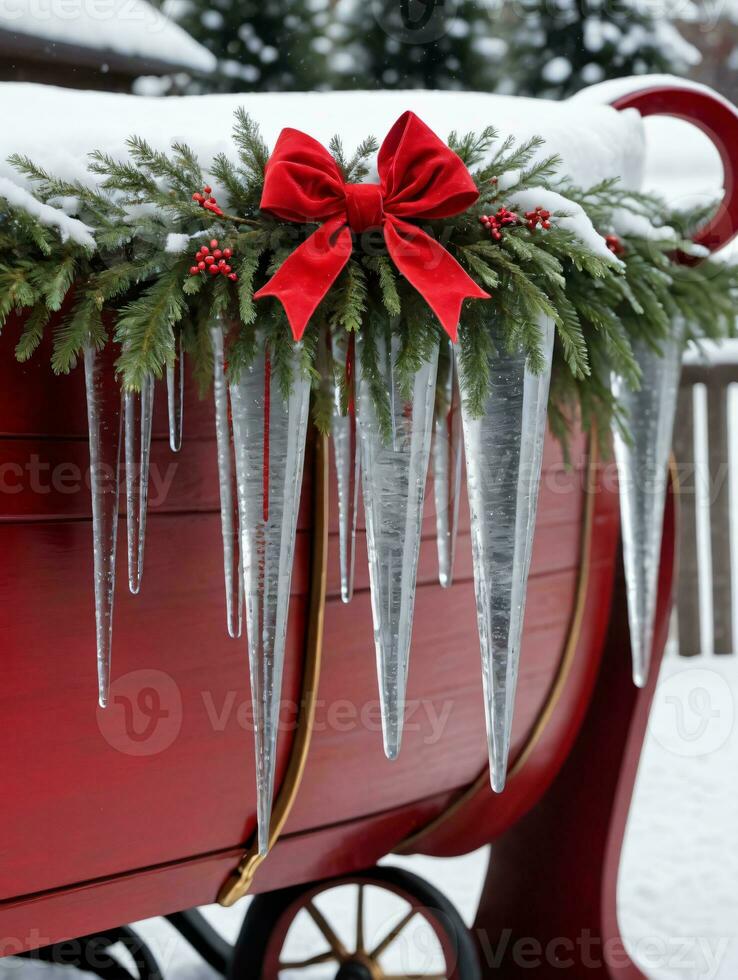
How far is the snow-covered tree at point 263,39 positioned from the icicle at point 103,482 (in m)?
3.29

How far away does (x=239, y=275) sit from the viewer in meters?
0.83

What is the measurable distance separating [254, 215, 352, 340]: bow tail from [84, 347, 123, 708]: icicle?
0.16 metres

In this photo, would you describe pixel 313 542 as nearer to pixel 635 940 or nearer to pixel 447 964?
pixel 447 964

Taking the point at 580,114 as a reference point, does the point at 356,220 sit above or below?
below

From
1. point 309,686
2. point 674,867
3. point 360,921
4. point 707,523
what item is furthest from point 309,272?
point 707,523

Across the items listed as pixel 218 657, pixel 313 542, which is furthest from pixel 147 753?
pixel 313 542

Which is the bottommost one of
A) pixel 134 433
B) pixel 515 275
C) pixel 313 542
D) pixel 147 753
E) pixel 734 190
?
pixel 147 753

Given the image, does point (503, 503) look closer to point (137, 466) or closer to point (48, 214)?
point (137, 466)

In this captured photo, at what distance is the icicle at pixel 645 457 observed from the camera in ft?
3.83

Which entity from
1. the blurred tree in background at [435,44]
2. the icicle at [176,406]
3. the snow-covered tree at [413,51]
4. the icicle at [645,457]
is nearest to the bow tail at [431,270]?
the icicle at [176,406]

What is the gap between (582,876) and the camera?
4.79 feet

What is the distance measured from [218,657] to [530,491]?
36cm

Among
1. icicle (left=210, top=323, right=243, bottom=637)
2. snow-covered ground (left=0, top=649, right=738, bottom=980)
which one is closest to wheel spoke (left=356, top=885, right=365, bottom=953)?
snow-covered ground (left=0, top=649, right=738, bottom=980)

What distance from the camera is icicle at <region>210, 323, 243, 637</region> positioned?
0.87 metres
